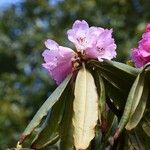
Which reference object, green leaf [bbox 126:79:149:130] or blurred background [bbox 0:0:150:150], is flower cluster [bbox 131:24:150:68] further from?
blurred background [bbox 0:0:150:150]

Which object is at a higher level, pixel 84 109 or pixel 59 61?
pixel 59 61

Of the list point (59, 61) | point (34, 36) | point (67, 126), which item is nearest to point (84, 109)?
point (67, 126)

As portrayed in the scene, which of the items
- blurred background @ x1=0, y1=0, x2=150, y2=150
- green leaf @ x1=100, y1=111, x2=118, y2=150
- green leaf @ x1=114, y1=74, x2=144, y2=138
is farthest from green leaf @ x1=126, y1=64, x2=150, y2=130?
blurred background @ x1=0, y1=0, x2=150, y2=150

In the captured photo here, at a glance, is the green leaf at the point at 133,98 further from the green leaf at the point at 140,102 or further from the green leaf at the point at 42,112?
the green leaf at the point at 42,112

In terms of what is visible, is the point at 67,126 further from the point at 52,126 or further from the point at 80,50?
the point at 80,50

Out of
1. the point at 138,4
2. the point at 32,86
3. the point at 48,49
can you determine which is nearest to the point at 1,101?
the point at 32,86

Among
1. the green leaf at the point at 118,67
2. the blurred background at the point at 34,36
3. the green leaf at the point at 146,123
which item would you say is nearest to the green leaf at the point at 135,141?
the green leaf at the point at 146,123
